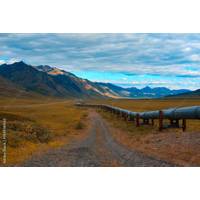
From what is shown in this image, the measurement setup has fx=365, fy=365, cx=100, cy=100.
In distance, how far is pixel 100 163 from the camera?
52.9 ft

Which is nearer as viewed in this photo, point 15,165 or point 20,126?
point 15,165

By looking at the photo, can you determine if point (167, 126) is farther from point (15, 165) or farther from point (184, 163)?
point (15, 165)

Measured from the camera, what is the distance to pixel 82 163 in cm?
1603

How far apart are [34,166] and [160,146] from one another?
351 inches

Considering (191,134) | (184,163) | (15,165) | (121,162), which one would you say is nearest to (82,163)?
(121,162)

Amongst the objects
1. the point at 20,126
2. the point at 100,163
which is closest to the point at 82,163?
the point at 100,163

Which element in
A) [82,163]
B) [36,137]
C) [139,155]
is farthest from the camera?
[36,137]

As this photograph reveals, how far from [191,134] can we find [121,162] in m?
8.04

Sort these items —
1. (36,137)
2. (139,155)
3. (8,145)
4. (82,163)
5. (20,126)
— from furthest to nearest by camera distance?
(20,126) → (36,137) → (8,145) → (139,155) → (82,163)
